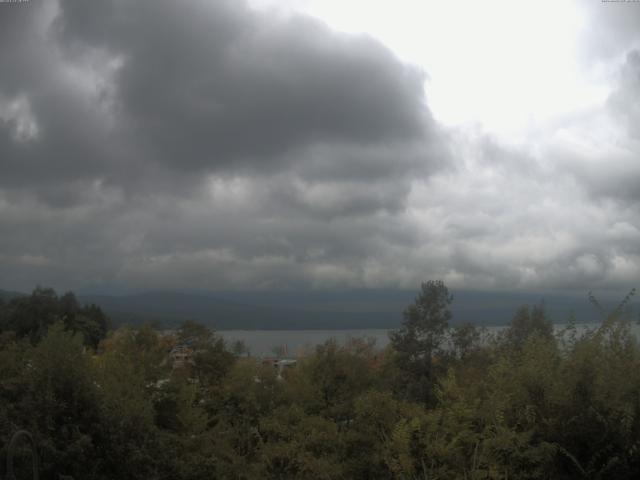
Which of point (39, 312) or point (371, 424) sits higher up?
point (39, 312)

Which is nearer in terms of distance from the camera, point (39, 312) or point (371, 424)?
point (371, 424)

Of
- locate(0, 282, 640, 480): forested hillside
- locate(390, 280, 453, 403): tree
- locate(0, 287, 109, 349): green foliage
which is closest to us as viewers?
locate(0, 282, 640, 480): forested hillside

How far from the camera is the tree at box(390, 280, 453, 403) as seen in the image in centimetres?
3080

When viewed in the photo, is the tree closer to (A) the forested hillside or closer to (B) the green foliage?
(A) the forested hillside

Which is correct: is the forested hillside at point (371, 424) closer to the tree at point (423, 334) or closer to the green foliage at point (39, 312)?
the tree at point (423, 334)

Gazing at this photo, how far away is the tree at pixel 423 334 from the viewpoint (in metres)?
30.8

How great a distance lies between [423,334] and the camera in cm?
3219

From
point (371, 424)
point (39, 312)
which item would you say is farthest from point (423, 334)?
point (39, 312)

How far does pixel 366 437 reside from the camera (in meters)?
10.9

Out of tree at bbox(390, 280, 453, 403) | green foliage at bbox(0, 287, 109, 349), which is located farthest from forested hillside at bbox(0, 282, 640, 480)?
green foliage at bbox(0, 287, 109, 349)

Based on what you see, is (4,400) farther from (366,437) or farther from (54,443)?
(366,437)

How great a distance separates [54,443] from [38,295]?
2192 inches

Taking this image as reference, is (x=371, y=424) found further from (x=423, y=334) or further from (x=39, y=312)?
(x=39, y=312)

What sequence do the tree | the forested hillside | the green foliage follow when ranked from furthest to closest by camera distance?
the green foliage, the tree, the forested hillside
